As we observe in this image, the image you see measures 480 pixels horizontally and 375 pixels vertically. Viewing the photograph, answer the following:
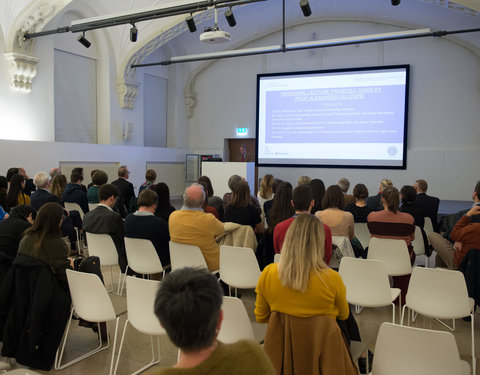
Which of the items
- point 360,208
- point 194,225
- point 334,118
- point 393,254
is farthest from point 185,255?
point 334,118

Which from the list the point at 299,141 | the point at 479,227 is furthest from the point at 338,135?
the point at 479,227

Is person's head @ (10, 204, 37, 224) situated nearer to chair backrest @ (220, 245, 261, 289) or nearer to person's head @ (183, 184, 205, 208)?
person's head @ (183, 184, 205, 208)

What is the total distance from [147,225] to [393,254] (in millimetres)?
2373

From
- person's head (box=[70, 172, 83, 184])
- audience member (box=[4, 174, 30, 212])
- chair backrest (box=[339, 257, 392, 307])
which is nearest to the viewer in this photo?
chair backrest (box=[339, 257, 392, 307])

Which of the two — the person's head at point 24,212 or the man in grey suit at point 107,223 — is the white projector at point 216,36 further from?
the person's head at point 24,212

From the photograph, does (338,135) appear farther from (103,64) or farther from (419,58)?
(103,64)

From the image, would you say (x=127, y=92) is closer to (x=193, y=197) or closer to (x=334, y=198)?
(x=193, y=197)

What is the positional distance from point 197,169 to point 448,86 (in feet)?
23.6

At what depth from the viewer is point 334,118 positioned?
11.0 m

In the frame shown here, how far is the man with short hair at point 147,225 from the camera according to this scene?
166 inches

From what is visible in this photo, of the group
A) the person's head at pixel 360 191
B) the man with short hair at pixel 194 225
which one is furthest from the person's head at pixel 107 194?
the person's head at pixel 360 191

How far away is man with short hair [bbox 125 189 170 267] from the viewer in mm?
4211

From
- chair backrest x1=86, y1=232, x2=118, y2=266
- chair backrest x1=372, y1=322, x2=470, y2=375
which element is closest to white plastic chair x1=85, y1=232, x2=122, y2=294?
chair backrest x1=86, y1=232, x2=118, y2=266

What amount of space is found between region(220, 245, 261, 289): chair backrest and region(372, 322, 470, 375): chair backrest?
1.74m
